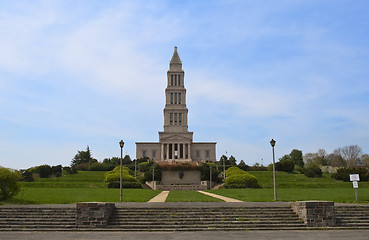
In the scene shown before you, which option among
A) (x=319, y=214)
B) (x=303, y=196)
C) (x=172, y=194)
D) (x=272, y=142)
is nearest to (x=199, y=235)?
(x=319, y=214)

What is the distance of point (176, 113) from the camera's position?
4232 inches

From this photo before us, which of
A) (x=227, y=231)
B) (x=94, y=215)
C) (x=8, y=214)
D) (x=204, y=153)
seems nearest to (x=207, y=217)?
(x=227, y=231)

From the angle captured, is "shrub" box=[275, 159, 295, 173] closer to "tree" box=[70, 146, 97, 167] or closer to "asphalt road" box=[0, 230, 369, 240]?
"tree" box=[70, 146, 97, 167]

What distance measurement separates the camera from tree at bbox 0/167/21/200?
81.3 feet

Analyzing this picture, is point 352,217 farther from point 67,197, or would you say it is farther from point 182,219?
point 67,197

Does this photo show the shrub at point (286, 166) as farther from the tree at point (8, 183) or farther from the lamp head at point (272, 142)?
the tree at point (8, 183)

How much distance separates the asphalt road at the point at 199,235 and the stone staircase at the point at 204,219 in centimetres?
97

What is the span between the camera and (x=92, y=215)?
16.5m

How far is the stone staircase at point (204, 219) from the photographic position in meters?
16.3

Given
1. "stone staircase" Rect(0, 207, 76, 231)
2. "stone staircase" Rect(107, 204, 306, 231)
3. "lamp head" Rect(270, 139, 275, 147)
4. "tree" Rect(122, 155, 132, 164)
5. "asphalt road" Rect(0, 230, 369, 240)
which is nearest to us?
"asphalt road" Rect(0, 230, 369, 240)

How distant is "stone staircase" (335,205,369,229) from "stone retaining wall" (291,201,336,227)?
2.00 ft

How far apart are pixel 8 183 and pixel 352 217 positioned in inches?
946

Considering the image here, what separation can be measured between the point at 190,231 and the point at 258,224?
355cm

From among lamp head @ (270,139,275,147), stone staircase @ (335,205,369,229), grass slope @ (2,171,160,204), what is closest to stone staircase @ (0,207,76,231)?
grass slope @ (2,171,160,204)
